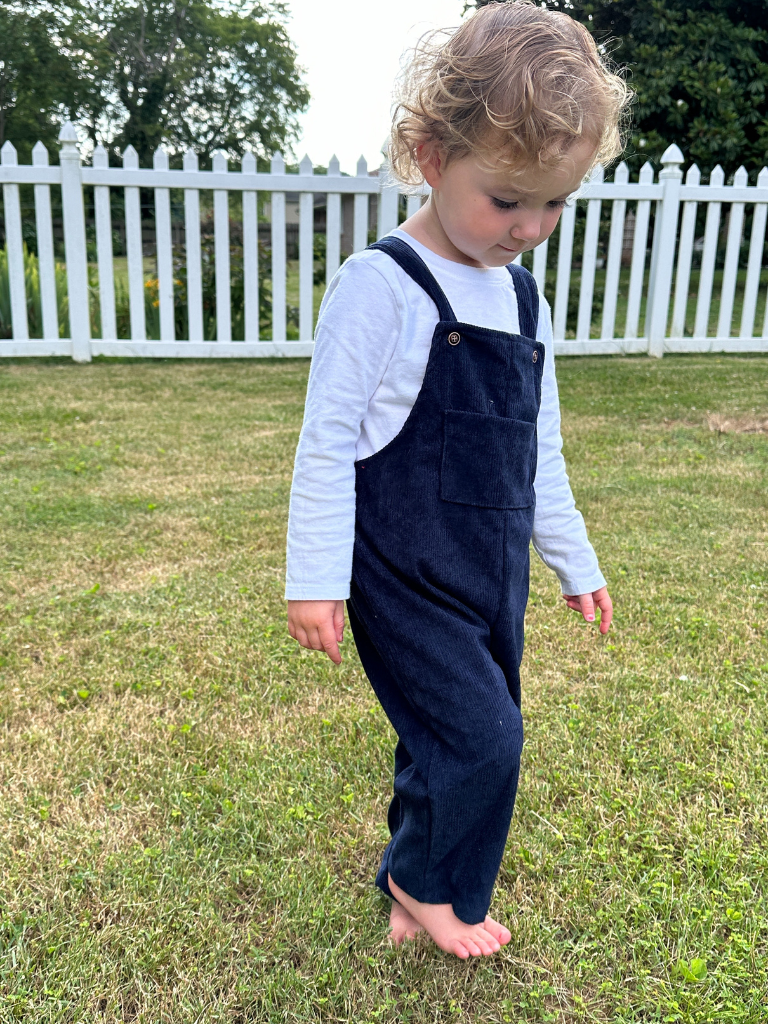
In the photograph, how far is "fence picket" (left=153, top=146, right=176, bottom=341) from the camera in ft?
23.9

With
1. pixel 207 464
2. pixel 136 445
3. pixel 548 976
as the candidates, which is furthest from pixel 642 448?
pixel 548 976

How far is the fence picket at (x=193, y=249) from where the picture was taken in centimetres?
731

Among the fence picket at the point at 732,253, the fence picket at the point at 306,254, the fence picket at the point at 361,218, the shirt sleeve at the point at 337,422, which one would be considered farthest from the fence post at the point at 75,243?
the shirt sleeve at the point at 337,422

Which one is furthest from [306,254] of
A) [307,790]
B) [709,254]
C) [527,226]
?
[527,226]

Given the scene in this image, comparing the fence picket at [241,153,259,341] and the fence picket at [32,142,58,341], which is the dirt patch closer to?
the fence picket at [241,153,259,341]

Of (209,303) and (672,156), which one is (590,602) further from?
(672,156)

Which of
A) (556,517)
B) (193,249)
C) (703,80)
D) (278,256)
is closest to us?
(556,517)

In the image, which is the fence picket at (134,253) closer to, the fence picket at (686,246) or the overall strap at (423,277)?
the fence picket at (686,246)

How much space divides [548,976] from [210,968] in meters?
0.59

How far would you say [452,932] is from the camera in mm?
1552

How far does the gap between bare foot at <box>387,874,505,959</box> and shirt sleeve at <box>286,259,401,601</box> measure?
23.8 inches

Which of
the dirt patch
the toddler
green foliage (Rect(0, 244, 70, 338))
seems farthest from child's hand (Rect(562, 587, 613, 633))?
green foliage (Rect(0, 244, 70, 338))

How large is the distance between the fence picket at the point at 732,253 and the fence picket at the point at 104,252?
17.8ft

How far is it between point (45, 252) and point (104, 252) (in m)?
0.46
